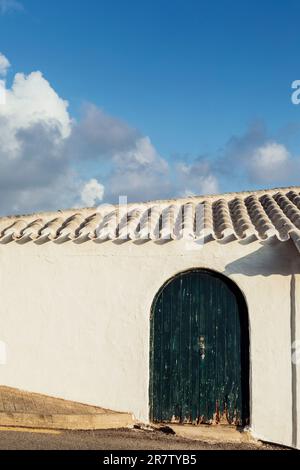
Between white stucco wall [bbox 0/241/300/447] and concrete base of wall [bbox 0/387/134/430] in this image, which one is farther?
white stucco wall [bbox 0/241/300/447]

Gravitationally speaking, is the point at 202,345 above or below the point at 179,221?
below

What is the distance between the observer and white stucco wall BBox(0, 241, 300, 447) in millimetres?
8961

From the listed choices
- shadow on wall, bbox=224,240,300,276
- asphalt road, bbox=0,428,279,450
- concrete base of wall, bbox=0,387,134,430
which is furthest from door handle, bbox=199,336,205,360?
concrete base of wall, bbox=0,387,134,430

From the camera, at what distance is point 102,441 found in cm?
799

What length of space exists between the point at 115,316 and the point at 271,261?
265 cm

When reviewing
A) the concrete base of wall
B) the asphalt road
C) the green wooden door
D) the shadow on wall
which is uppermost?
the shadow on wall

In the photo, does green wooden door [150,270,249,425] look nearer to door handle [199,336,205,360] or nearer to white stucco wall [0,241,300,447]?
door handle [199,336,205,360]

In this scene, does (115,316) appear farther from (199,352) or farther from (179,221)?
(179,221)

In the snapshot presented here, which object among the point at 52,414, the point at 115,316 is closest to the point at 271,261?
the point at 115,316

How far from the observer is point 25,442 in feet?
24.9

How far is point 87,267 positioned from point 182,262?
160cm

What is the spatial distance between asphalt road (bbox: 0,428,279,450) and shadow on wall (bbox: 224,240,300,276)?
8.43 ft

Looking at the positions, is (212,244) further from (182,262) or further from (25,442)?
(25,442)
